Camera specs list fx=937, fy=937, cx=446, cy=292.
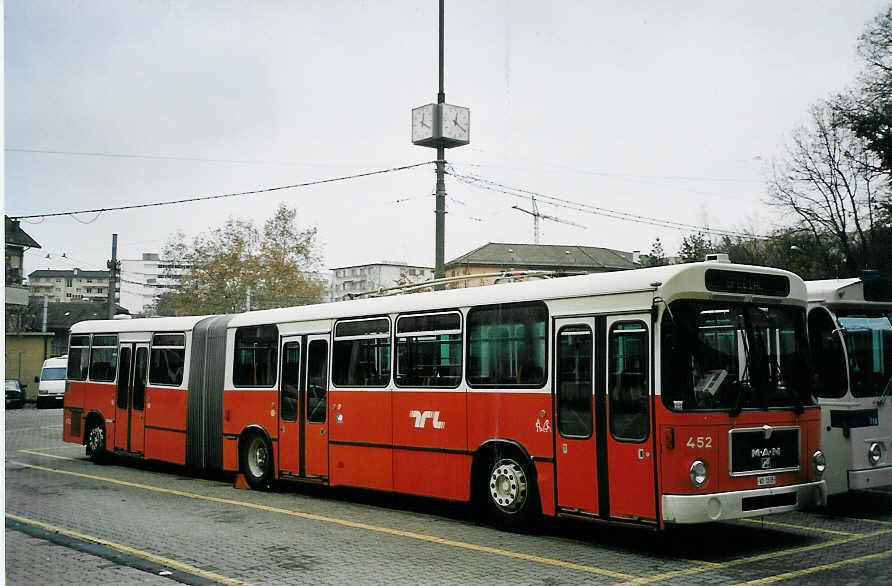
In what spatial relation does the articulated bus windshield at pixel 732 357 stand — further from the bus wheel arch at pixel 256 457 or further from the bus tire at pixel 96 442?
the bus tire at pixel 96 442

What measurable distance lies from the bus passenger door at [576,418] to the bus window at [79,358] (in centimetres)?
1359

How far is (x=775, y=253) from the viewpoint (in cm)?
4631

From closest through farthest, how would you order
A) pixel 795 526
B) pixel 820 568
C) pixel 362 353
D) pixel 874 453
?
pixel 820 568
pixel 795 526
pixel 874 453
pixel 362 353

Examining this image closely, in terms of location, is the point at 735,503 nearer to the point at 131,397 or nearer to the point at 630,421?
the point at 630,421

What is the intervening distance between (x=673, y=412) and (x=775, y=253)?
1571 inches

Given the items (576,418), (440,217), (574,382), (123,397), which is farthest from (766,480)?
(123,397)

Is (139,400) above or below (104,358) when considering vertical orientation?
below

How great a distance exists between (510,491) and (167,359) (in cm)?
962

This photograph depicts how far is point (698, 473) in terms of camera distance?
29.8ft

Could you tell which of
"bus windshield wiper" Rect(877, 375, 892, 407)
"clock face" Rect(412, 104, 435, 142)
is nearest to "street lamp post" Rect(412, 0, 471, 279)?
"clock face" Rect(412, 104, 435, 142)

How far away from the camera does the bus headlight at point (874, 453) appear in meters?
12.0

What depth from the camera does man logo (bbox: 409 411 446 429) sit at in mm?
12023

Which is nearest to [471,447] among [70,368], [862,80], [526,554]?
[526,554]

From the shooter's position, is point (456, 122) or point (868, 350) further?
point (456, 122)
